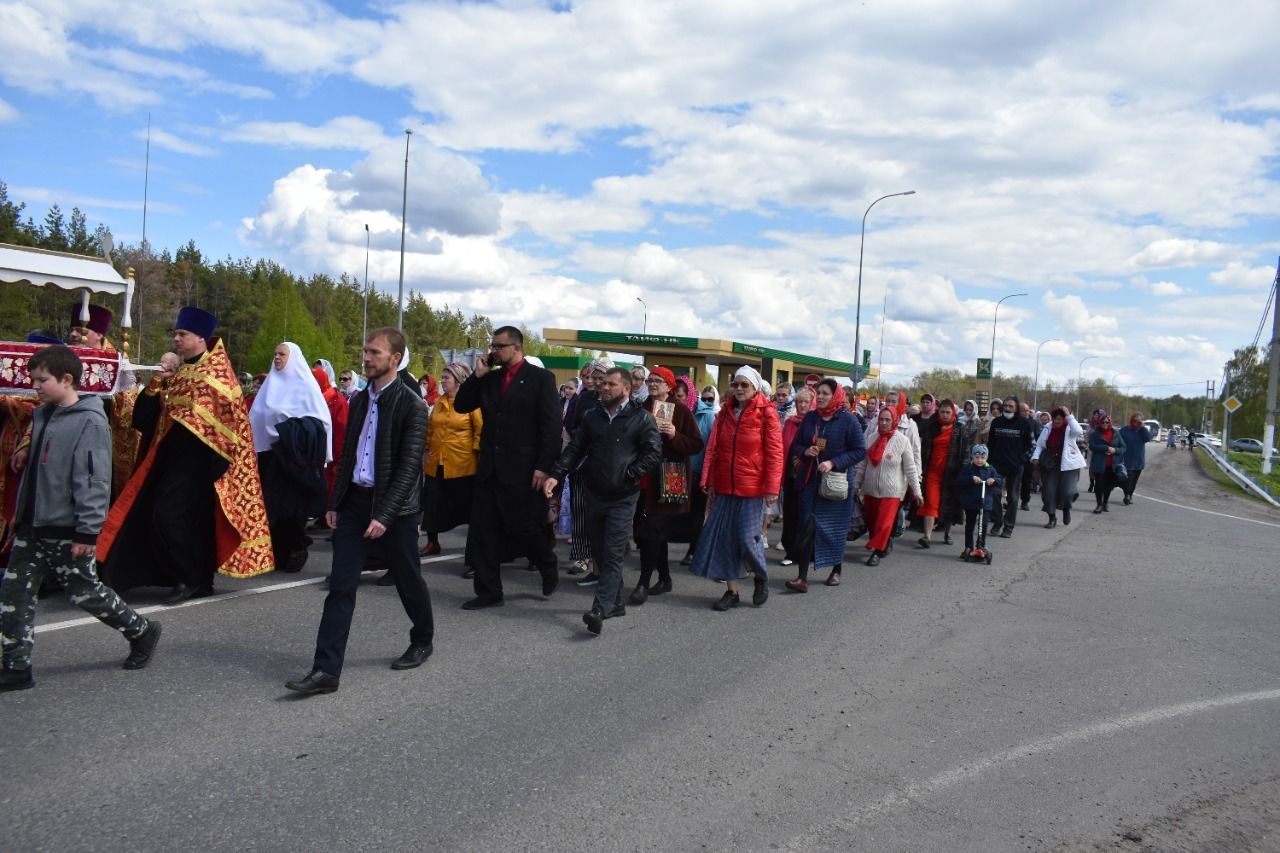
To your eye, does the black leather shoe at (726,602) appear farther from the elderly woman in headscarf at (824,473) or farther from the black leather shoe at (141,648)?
the black leather shoe at (141,648)

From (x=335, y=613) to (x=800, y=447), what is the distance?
492 centimetres

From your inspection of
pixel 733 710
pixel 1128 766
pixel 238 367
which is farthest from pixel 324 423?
pixel 238 367

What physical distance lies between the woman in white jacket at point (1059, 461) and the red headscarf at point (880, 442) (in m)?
5.24

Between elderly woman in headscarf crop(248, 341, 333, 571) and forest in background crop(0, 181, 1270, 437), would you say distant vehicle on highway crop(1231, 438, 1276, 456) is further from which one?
elderly woman in headscarf crop(248, 341, 333, 571)

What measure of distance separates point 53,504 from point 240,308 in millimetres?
65520

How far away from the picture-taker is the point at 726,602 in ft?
23.9

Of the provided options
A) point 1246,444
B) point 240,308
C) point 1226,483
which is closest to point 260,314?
point 240,308

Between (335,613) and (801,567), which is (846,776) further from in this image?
(801,567)

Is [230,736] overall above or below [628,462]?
below

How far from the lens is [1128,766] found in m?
4.45

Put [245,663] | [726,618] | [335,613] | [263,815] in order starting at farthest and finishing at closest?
[726,618]
[245,663]
[335,613]
[263,815]

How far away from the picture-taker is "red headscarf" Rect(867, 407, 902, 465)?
9.99 metres

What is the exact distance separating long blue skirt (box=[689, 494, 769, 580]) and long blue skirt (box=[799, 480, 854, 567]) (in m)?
1.16

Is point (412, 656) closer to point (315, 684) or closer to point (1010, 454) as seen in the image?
point (315, 684)
